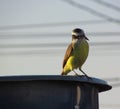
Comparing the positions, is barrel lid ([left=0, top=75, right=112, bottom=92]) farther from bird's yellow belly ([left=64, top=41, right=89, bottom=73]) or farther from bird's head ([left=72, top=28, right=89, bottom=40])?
bird's head ([left=72, top=28, right=89, bottom=40])

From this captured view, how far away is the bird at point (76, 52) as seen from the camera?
1039cm

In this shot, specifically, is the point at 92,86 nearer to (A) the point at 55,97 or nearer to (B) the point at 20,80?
(A) the point at 55,97

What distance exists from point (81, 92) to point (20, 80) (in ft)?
2.96

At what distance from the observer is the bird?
34.1ft

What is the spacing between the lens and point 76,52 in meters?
10.5

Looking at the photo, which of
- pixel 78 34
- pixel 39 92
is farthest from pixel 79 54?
pixel 39 92

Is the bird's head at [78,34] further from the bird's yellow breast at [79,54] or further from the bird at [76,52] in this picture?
the bird's yellow breast at [79,54]

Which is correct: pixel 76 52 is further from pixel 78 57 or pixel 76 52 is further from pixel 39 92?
pixel 39 92

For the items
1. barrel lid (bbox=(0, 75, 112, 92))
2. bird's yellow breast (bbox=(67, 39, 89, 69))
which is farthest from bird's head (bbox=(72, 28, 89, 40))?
barrel lid (bbox=(0, 75, 112, 92))

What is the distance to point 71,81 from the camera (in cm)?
675

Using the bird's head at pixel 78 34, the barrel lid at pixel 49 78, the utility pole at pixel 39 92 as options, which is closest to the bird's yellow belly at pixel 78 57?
the bird's head at pixel 78 34

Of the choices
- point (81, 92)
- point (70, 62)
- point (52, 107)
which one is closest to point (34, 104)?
point (52, 107)

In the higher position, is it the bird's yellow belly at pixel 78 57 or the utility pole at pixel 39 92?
the bird's yellow belly at pixel 78 57

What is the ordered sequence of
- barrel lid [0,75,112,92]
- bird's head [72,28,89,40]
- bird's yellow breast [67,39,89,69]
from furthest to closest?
bird's head [72,28,89,40] < bird's yellow breast [67,39,89,69] < barrel lid [0,75,112,92]
